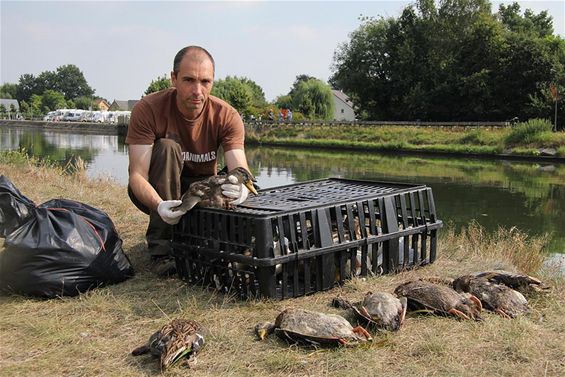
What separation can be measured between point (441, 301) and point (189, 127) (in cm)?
205

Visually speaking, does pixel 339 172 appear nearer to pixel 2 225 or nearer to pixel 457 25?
pixel 2 225

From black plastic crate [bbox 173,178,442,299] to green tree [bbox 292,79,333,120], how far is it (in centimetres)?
5478

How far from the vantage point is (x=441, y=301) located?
305 centimetres

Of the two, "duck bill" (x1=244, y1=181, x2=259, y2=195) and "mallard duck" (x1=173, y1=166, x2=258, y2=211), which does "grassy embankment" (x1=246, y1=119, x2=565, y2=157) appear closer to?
"duck bill" (x1=244, y1=181, x2=259, y2=195)

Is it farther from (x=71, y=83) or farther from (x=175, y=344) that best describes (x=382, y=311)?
(x=71, y=83)

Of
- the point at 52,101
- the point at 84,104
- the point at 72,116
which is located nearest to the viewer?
the point at 72,116

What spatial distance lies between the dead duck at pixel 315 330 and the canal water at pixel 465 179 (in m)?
5.86

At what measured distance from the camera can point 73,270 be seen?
334cm

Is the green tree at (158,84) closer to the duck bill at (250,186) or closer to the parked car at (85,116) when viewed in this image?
the parked car at (85,116)

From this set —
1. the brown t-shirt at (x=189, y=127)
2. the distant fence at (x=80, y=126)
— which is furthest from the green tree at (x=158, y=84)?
the brown t-shirt at (x=189, y=127)

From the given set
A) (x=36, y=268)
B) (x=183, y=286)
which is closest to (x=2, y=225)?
(x=36, y=268)

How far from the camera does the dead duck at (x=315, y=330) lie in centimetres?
262

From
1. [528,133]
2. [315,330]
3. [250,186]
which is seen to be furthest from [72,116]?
[315,330]

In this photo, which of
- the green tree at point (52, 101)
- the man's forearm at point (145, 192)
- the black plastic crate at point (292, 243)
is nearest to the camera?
the black plastic crate at point (292, 243)
